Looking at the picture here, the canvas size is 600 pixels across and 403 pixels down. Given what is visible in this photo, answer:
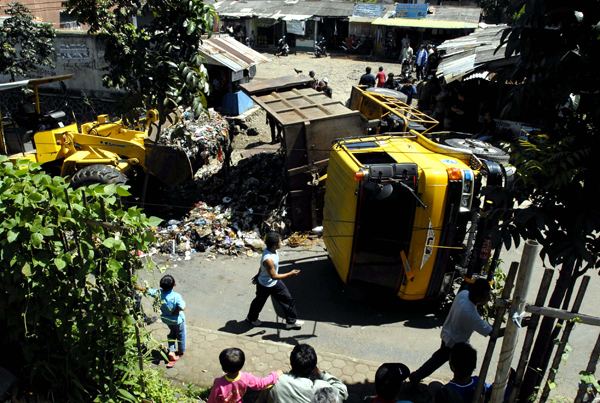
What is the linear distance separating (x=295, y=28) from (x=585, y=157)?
26555mm

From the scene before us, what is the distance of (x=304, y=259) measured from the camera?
7297 mm

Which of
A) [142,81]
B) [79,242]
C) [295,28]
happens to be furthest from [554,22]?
[295,28]

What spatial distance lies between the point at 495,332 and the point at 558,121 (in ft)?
5.00

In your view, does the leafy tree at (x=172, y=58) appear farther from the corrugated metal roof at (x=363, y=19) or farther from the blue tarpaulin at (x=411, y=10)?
the blue tarpaulin at (x=411, y=10)

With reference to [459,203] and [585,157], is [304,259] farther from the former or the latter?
[585,157]

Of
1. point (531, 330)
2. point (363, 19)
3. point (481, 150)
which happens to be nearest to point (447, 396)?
point (531, 330)

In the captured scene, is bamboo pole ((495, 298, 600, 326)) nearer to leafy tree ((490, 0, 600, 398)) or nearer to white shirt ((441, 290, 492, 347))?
leafy tree ((490, 0, 600, 398))

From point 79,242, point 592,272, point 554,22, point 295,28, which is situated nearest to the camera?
point 554,22

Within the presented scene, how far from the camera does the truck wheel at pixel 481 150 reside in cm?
568

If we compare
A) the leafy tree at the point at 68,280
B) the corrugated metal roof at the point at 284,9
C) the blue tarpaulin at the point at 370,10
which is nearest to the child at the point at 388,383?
the leafy tree at the point at 68,280

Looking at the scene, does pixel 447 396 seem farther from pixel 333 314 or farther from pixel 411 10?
pixel 411 10

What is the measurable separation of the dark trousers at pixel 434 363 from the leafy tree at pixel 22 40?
15.9m

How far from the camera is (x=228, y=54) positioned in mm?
14617

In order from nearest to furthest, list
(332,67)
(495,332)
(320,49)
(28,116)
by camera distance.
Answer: (495,332) → (28,116) → (332,67) → (320,49)
